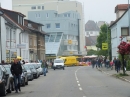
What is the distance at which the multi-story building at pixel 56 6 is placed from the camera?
411ft

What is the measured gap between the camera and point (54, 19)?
118 m

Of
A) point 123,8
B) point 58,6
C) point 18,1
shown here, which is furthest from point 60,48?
point 123,8

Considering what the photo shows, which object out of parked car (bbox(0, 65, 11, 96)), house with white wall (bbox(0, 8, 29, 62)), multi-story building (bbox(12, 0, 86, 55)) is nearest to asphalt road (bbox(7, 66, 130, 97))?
parked car (bbox(0, 65, 11, 96))

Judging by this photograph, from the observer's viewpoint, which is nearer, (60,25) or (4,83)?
(4,83)

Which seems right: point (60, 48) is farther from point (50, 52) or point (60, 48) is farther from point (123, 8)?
point (123, 8)

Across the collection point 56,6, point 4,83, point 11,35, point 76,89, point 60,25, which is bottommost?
point 76,89

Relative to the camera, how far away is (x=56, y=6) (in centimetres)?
12494

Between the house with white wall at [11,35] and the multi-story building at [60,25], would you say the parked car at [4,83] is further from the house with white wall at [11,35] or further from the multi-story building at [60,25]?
the multi-story building at [60,25]

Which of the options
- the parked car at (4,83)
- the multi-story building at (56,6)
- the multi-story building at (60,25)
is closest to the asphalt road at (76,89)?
the parked car at (4,83)

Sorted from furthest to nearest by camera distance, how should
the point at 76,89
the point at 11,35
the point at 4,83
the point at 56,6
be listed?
1. the point at 56,6
2. the point at 11,35
3. the point at 76,89
4. the point at 4,83

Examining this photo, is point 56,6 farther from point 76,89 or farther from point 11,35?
point 76,89

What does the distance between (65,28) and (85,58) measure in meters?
10.9

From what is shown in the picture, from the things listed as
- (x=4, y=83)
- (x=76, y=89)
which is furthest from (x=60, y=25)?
(x=4, y=83)

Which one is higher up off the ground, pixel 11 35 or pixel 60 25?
pixel 60 25
